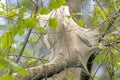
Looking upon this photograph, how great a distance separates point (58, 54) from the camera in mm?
2008

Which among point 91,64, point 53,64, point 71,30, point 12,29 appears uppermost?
point 12,29

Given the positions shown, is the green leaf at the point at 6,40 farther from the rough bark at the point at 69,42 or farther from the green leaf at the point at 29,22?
the rough bark at the point at 69,42

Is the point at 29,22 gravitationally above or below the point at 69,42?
above

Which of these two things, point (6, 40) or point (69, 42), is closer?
point (6, 40)

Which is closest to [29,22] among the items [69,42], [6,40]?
[6,40]

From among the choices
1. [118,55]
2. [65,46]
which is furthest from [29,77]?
Result: [118,55]

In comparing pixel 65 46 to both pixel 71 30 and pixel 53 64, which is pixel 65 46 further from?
pixel 53 64

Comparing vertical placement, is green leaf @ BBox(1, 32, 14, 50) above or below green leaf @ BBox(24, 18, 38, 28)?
below

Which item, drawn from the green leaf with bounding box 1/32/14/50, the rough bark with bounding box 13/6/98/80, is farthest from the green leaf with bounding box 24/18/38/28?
the rough bark with bounding box 13/6/98/80

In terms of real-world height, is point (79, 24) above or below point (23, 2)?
below

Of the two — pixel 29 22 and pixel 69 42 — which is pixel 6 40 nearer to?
pixel 29 22

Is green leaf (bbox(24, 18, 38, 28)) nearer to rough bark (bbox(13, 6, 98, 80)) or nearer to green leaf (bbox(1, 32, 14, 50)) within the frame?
green leaf (bbox(1, 32, 14, 50))

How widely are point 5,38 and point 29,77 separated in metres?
0.39

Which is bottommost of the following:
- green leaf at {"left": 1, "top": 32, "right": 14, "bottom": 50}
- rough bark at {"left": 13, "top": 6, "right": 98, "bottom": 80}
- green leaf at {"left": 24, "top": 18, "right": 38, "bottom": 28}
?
rough bark at {"left": 13, "top": 6, "right": 98, "bottom": 80}
